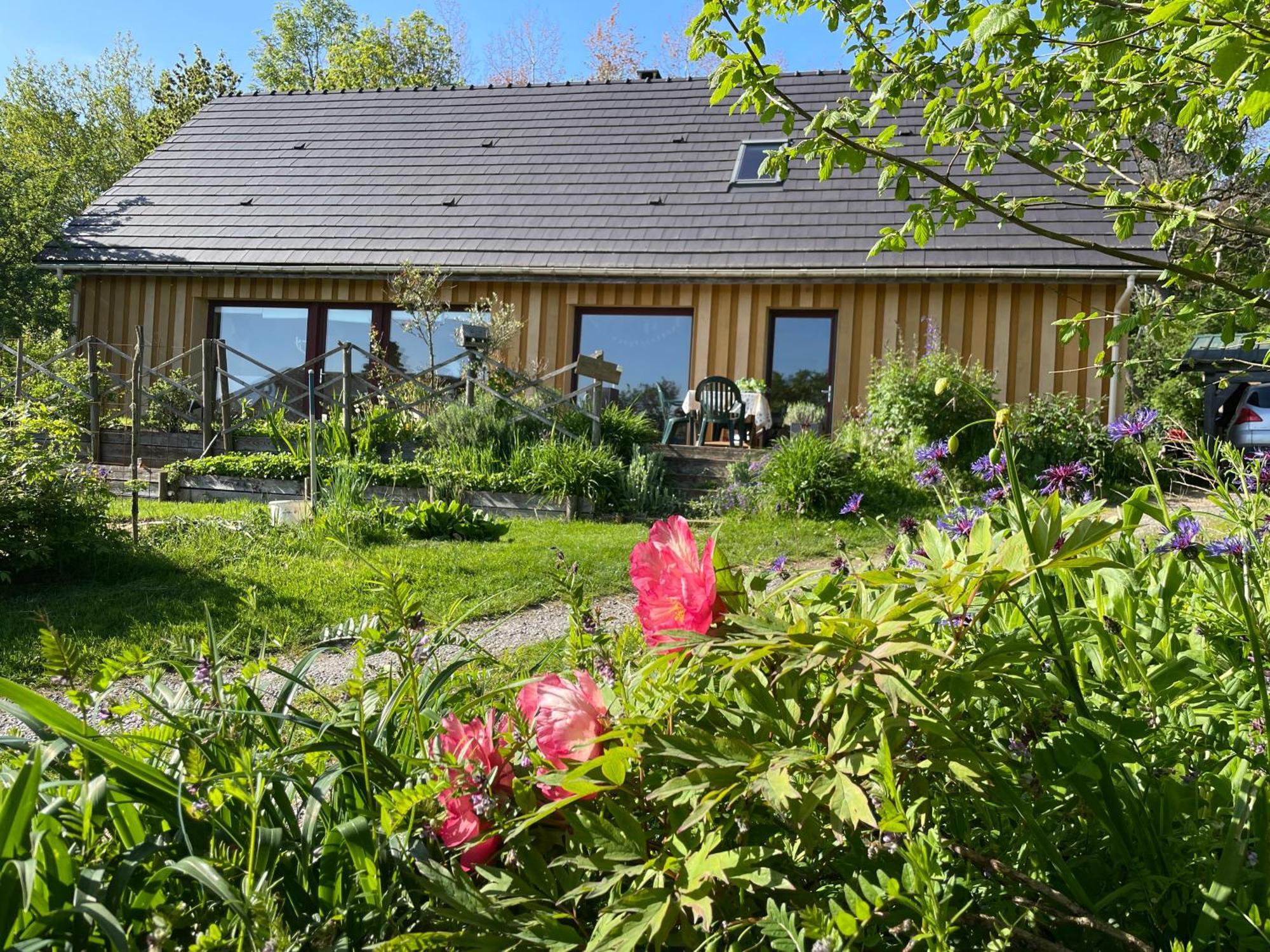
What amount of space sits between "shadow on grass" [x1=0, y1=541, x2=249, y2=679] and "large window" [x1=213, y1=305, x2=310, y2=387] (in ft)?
29.7

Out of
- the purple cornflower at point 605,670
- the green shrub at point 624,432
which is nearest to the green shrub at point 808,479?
the green shrub at point 624,432

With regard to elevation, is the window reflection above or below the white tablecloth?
above

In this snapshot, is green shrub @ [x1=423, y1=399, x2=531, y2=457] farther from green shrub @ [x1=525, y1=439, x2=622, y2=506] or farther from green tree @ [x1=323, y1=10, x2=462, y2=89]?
green tree @ [x1=323, y1=10, x2=462, y2=89]

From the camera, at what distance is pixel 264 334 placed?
569 inches

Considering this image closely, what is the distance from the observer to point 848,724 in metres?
0.87

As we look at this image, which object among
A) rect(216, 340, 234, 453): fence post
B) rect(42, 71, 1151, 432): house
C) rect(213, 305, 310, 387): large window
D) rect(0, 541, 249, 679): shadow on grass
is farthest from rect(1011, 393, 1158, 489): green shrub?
rect(213, 305, 310, 387): large window

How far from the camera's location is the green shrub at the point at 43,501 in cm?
520

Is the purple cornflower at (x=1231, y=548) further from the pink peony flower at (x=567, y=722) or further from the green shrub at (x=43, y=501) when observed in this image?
the green shrub at (x=43, y=501)

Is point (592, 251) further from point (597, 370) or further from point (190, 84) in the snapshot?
point (190, 84)

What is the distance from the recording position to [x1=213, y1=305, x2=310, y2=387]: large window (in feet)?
46.9

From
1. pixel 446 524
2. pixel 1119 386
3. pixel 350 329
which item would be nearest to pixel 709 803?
pixel 446 524

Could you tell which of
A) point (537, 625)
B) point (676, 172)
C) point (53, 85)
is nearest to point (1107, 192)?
point (537, 625)

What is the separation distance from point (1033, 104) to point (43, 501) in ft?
17.9

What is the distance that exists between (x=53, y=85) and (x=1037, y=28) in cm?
3623
